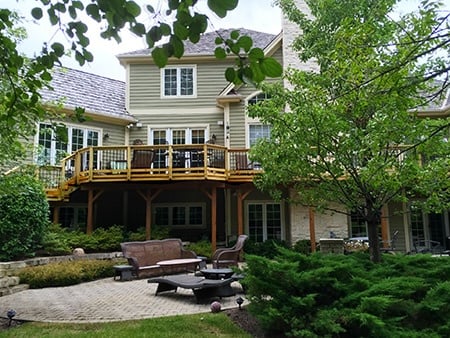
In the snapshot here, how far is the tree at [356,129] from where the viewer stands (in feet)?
19.1

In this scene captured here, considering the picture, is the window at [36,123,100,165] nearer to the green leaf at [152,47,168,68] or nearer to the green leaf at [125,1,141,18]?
the green leaf at [125,1,141,18]

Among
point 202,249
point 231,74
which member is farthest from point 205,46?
point 231,74

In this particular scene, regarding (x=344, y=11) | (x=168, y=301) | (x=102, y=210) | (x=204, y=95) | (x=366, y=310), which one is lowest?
(x=168, y=301)

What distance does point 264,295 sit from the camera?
17.8ft

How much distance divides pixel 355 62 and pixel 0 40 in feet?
15.3

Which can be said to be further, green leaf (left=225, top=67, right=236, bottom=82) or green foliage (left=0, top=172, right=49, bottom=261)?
green foliage (left=0, top=172, right=49, bottom=261)

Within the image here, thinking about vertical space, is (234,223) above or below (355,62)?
below

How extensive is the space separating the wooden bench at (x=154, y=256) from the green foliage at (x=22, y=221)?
274 centimetres

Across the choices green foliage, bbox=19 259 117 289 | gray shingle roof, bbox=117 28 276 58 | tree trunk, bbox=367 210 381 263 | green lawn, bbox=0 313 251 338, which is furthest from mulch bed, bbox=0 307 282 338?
gray shingle roof, bbox=117 28 276 58

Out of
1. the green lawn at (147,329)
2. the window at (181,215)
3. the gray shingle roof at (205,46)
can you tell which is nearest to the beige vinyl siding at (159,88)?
the gray shingle roof at (205,46)

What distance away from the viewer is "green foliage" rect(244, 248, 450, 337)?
177 inches

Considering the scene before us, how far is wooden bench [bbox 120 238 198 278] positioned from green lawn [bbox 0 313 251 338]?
4.01m

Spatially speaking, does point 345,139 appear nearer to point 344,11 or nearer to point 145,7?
point 344,11

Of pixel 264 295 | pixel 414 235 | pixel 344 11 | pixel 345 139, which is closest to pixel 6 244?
pixel 264 295
